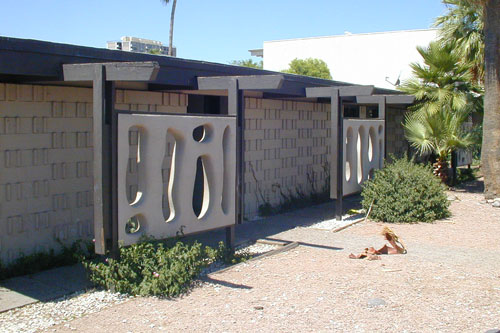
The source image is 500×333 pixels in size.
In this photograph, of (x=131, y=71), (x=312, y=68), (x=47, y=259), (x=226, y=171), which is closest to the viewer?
(x=131, y=71)

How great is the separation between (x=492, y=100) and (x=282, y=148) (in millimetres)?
5400

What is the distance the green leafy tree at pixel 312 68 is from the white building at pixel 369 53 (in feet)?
3.88

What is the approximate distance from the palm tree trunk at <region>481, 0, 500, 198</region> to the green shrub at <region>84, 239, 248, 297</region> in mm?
10003

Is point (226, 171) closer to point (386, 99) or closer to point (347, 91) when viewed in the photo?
point (347, 91)

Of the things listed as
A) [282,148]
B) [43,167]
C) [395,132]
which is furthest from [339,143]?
[395,132]

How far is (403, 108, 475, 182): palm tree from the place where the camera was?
1593cm

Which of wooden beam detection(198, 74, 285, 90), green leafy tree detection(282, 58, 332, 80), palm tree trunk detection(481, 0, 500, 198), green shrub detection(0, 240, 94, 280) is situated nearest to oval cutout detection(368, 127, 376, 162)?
palm tree trunk detection(481, 0, 500, 198)

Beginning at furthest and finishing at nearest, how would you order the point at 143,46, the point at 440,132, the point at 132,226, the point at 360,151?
1. the point at 143,46
2. the point at 440,132
3. the point at 360,151
4. the point at 132,226

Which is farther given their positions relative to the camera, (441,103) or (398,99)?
(441,103)

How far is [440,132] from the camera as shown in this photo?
15961 mm

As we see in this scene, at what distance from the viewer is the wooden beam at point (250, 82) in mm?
8016

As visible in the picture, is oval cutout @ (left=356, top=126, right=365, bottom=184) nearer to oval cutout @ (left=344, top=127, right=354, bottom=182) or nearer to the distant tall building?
oval cutout @ (left=344, top=127, right=354, bottom=182)

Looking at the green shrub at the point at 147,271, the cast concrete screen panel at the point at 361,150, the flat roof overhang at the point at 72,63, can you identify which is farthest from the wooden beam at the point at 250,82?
the cast concrete screen panel at the point at 361,150

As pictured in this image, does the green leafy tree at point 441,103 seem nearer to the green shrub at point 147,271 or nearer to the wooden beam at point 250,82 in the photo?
the wooden beam at point 250,82
